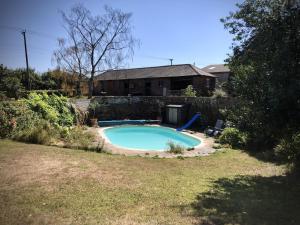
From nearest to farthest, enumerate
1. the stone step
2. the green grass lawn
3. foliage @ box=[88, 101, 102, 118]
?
the green grass lawn → the stone step → foliage @ box=[88, 101, 102, 118]

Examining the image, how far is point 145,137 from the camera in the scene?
18.0 m

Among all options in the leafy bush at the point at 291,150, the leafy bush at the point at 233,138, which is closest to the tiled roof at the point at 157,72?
the leafy bush at the point at 233,138

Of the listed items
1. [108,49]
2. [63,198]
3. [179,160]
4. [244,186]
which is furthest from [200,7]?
[108,49]

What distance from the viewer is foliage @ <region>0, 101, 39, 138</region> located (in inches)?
417

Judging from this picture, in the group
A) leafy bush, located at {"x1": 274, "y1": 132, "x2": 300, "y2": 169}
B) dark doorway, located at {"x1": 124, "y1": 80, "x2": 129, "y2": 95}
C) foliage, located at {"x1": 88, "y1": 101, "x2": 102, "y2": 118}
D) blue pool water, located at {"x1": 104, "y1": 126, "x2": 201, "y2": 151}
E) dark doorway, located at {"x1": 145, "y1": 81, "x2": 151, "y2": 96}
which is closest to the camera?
leafy bush, located at {"x1": 274, "y1": 132, "x2": 300, "y2": 169}

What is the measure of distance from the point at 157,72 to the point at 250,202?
89.0ft

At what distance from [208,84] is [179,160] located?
21.7m

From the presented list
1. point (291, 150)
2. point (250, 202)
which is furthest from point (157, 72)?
point (250, 202)

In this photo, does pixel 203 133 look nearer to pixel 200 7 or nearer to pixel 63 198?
pixel 200 7

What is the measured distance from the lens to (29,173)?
6156mm

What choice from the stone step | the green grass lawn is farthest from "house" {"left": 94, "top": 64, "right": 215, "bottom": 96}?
the green grass lawn

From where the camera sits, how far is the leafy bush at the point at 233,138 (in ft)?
39.7

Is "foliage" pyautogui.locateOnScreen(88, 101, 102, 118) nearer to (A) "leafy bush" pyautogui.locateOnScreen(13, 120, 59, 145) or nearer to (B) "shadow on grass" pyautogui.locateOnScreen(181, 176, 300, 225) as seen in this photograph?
(A) "leafy bush" pyautogui.locateOnScreen(13, 120, 59, 145)

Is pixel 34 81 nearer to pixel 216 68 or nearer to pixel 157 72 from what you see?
pixel 157 72
